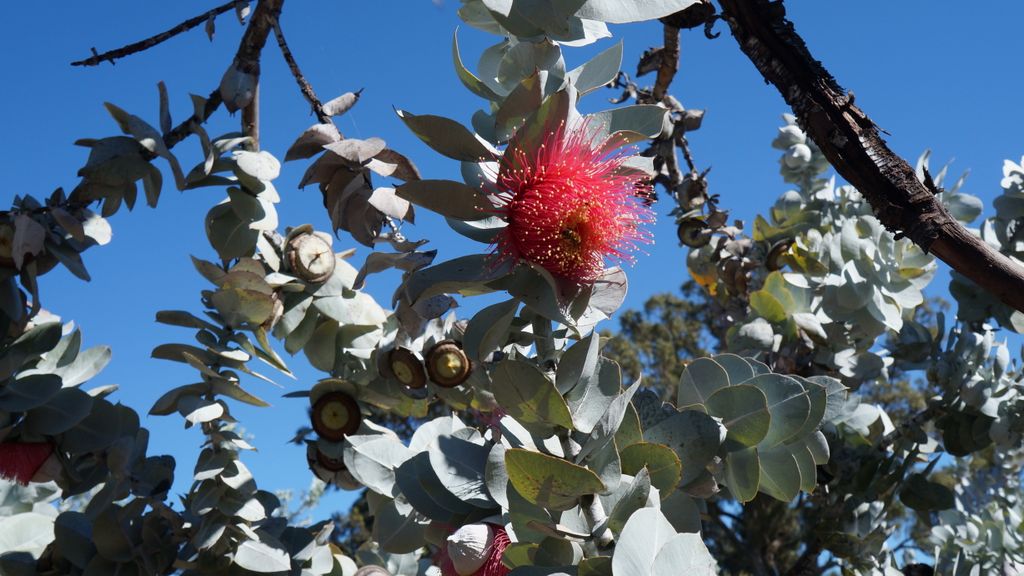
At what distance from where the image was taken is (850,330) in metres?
2.32

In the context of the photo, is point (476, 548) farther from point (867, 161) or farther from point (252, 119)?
point (252, 119)

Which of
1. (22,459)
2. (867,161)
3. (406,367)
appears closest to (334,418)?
(406,367)

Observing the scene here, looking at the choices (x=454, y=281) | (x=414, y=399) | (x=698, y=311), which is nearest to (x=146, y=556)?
(x=414, y=399)

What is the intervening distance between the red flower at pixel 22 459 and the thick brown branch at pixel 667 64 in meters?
1.87

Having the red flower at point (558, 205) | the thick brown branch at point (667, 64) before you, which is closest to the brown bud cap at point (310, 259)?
the red flower at point (558, 205)

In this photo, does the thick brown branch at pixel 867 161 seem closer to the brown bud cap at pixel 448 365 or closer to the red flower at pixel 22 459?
the brown bud cap at pixel 448 365

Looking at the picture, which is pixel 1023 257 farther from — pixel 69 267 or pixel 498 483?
pixel 69 267

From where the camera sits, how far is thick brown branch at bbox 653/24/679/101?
8.19 feet

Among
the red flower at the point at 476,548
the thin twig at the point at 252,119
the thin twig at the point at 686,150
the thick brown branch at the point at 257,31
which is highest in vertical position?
the thin twig at the point at 686,150

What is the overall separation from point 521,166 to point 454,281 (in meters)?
0.17

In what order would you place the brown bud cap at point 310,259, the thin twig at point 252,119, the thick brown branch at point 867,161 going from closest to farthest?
the thick brown branch at point 867,161 < the brown bud cap at point 310,259 < the thin twig at point 252,119

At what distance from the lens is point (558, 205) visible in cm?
111

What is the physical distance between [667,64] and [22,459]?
1944 millimetres

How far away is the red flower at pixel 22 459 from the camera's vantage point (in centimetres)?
175
